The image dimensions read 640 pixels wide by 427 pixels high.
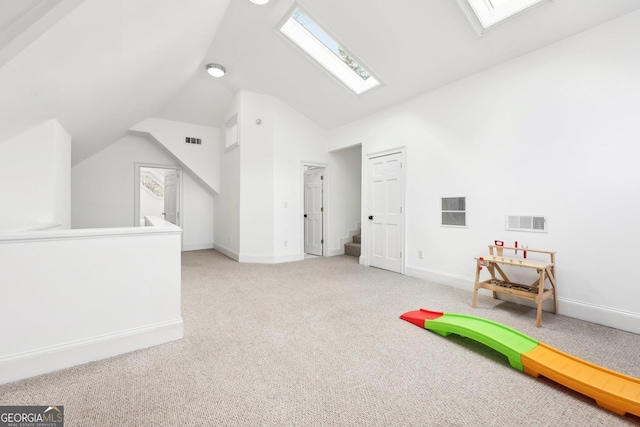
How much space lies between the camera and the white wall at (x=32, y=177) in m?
2.52

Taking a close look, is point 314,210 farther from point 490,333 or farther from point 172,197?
point 490,333

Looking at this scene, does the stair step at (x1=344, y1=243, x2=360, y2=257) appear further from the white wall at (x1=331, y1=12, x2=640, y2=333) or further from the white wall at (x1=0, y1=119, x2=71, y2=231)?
the white wall at (x1=0, y1=119, x2=71, y2=231)

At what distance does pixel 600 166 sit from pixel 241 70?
5040 mm

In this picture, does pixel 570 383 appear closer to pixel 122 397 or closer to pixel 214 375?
pixel 214 375

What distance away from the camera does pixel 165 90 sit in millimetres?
4574

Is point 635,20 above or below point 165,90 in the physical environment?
below

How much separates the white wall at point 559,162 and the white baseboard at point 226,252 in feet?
12.1

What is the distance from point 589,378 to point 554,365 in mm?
157

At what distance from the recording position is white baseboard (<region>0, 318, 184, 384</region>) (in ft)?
5.46

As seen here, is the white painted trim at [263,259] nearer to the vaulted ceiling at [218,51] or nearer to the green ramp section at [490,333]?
the vaulted ceiling at [218,51]

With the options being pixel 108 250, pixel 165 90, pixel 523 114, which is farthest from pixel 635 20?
pixel 165 90

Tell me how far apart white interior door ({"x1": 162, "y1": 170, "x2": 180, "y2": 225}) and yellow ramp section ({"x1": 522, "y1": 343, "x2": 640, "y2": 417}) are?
7044mm

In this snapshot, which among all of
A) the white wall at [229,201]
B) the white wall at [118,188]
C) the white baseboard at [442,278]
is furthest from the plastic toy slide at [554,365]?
the white wall at [118,188]

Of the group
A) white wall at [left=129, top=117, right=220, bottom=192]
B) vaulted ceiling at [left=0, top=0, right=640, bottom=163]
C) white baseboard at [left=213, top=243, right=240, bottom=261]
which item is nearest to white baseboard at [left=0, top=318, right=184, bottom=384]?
vaulted ceiling at [left=0, top=0, right=640, bottom=163]
